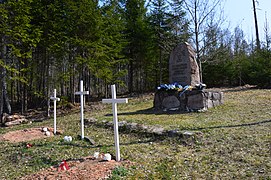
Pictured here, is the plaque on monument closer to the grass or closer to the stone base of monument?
the stone base of monument

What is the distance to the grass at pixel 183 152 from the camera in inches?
126

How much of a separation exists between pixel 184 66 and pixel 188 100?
1792 millimetres

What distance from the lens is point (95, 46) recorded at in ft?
38.8

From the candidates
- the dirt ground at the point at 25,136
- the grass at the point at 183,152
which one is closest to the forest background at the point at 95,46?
the dirt ground at the point at 25,136

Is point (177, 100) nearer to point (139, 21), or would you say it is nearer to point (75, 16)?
point (75, 16)

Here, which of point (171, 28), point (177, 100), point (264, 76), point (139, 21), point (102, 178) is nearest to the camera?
point (102, 178)

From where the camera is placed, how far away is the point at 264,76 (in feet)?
47.8

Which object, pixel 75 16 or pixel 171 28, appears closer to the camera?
pixel 75 16

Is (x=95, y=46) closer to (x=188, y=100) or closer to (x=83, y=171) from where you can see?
(x=188, y=100)

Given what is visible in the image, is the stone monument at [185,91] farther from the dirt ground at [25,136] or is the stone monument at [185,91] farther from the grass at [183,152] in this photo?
the dirt ground at [25,136]

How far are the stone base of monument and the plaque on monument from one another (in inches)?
44.8

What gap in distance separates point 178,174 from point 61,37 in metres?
10.0

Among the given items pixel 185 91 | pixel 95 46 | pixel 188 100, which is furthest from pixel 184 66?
pixel 95 46

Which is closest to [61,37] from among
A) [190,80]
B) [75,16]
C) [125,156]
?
[75,16]
